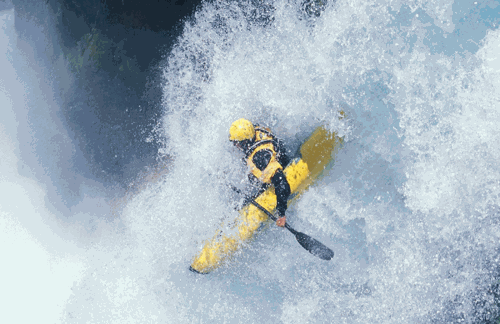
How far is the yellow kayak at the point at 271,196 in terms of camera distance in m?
3.44

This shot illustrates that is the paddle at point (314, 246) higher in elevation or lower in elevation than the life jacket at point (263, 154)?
lower

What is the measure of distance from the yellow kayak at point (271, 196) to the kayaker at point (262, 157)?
0.65 ft

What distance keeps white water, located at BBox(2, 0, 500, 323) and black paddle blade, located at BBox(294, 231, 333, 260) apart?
194 mm

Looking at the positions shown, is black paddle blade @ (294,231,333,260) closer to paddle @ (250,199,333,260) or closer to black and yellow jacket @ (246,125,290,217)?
paddle @ (250,199,333,260)

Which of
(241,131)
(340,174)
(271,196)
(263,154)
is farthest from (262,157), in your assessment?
(340,174)

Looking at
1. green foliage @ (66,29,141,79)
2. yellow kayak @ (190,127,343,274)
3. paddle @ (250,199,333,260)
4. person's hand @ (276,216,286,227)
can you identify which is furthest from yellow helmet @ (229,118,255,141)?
green foliage @ (66,29,141,79)

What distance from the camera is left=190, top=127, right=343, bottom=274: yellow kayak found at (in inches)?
135

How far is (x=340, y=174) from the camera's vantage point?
358 centimetres

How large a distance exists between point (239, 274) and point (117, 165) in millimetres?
2310

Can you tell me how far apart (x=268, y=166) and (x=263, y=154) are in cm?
14

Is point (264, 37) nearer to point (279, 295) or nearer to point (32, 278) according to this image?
point (279, 295)

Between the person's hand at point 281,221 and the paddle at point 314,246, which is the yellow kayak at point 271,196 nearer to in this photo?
the person's hand at point 281,221

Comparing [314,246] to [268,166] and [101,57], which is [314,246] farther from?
[101,57]

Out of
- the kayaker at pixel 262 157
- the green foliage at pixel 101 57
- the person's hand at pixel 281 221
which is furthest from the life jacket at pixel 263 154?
the green foliage at pixel 101 57
